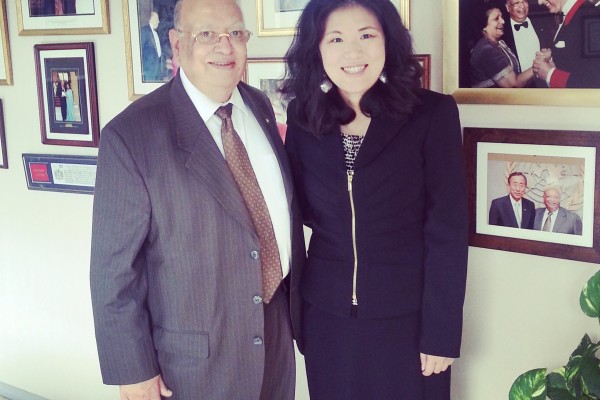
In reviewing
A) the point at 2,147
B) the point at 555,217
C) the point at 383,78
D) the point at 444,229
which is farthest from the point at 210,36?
the point at 2,147

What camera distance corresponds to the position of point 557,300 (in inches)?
66.9

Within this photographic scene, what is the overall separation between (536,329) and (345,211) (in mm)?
680

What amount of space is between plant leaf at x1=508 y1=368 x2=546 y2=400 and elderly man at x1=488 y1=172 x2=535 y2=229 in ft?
1.39

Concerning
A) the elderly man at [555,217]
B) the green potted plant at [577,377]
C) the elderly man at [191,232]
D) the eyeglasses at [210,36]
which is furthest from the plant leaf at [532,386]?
the eyeglasses at [210,36]

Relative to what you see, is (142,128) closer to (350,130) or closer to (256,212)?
(256,212)

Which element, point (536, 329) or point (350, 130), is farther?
point (536, 329)

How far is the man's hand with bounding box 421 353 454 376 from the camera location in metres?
1.54

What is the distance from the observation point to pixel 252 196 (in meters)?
1.57

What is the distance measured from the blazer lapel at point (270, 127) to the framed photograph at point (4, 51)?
1.55 metres

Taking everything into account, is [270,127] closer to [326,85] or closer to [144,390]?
[326,85]

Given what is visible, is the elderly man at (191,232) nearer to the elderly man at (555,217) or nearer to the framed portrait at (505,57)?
the framed portrait at (505,57)

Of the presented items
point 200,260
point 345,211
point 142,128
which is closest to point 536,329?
point 345,211

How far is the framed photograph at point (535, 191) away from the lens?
161cm

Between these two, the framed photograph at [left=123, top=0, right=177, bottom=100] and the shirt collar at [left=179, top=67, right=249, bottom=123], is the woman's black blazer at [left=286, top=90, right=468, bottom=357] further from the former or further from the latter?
the framed photograph at [left=123, top=0, right=177, bottom=100]
